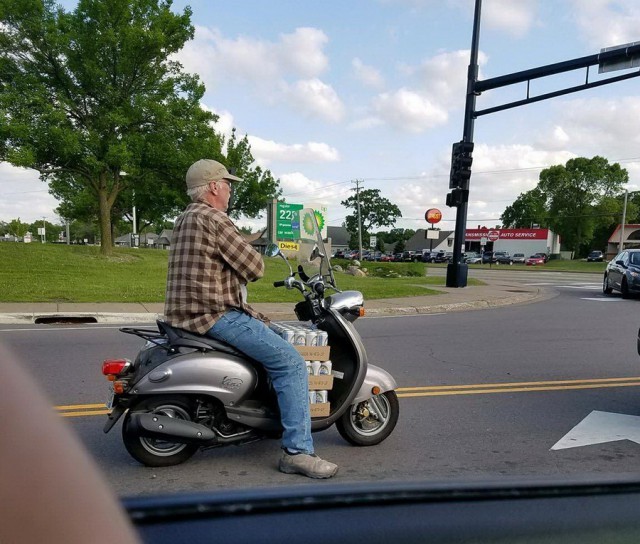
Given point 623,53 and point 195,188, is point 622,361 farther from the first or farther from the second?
point 623,53

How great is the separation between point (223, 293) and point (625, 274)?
56.8ft

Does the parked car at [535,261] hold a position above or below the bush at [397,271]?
below

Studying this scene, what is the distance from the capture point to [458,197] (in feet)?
57.0

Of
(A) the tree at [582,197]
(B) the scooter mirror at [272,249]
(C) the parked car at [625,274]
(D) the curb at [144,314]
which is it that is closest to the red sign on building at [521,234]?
(A) the tree at [582,197]

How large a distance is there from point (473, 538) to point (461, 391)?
528cm

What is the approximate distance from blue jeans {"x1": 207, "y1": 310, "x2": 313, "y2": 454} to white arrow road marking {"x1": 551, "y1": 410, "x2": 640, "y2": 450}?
7.15ft

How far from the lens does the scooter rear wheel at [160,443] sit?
3615mm

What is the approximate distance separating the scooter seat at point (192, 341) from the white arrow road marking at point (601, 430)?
9.15 feet

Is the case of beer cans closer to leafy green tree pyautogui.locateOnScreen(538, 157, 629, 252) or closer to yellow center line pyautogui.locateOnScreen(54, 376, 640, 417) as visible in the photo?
yellow center line pyautogui.locateOnScreen(54, 376, 640, 417)

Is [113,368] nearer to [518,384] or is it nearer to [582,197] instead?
[518,384]

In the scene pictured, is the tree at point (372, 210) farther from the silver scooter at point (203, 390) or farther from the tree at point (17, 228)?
the silver scooter at point (203, 390)

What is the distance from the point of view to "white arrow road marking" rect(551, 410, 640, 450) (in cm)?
452

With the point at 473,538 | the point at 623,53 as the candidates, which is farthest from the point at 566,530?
the point at 623,53

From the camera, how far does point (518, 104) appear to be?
16.2 m
